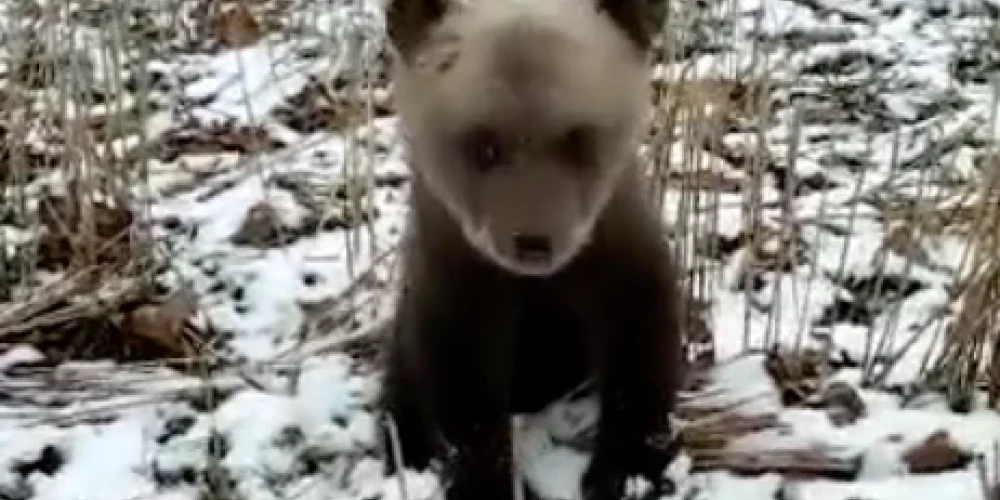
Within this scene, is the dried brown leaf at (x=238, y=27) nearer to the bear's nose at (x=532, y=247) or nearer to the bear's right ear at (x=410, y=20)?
the bear's right ear at (x=410, y=20)

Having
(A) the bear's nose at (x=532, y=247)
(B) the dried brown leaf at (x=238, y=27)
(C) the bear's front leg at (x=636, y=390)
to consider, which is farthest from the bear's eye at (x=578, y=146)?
(B) the dried brown leaf at (x=238, y=27)

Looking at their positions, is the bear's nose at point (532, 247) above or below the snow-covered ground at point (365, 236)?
above

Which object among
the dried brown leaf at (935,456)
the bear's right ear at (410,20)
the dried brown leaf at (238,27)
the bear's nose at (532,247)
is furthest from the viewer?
the dried brown leaf at (238,27)

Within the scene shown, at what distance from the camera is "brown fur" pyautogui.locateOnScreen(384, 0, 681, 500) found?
9.20ft

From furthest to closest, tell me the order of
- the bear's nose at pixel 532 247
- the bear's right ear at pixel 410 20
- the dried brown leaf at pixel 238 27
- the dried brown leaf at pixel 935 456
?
the dried brown leaf at pixel 238 27 → the dried brown leaf at pixel 935 456 → the bear's right ear at pixel 410 20 → the bear's nose at pixel 532 247

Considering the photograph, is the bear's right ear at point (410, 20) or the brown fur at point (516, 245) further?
the bear's right ear at point (410, 20)

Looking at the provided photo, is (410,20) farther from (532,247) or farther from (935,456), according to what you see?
(935,456)

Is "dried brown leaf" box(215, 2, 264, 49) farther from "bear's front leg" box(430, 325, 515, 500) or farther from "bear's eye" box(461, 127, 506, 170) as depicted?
"bear's eye" box(461, 127, 506, 170)

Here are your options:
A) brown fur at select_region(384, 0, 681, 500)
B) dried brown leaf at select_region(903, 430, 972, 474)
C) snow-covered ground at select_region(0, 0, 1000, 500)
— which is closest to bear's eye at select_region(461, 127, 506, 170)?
brown fur at select_region(384, 0, 681, 500)

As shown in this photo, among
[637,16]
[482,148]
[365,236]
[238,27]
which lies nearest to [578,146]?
[482,148]

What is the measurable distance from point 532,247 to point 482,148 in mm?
159

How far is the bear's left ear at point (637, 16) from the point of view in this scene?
117 inches

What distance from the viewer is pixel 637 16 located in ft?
9.73

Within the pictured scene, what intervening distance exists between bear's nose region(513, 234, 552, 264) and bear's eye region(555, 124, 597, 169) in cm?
12
